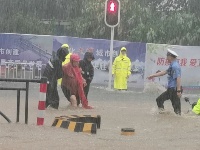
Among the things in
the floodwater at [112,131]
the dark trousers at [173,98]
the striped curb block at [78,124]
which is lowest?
the floodwater at [112,131]

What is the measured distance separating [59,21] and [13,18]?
679cm

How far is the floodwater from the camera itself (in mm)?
8688

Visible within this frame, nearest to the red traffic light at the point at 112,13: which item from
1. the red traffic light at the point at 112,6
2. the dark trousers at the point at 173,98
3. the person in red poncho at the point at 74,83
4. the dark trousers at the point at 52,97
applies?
the red traffic light at the point at 112,6

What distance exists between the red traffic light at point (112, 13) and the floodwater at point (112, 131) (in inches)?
212

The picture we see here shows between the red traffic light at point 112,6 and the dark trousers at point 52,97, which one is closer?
the dark trousers at point 52,97

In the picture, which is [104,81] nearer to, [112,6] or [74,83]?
[112,6]

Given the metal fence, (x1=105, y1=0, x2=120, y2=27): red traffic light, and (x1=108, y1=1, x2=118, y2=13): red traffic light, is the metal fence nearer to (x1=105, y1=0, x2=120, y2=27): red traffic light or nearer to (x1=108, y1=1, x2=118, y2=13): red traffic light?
(x1=105, y1=0, x2=120, y2=27): red traffic light

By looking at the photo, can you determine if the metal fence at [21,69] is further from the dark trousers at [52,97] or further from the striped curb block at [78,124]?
the striped curb block at [78,124]

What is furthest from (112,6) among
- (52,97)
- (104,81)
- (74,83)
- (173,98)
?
(173,98)

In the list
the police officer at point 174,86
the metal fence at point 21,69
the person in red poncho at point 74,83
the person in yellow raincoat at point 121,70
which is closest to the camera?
the police officer at point 174,86

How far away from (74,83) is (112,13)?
7.12 meters

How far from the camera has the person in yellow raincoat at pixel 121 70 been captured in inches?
836

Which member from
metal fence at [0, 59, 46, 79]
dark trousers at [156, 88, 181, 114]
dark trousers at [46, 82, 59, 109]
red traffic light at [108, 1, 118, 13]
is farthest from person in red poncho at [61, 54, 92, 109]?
metal fence at [0, 59, 46, 79]

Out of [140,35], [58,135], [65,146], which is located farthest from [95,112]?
[140,35]
